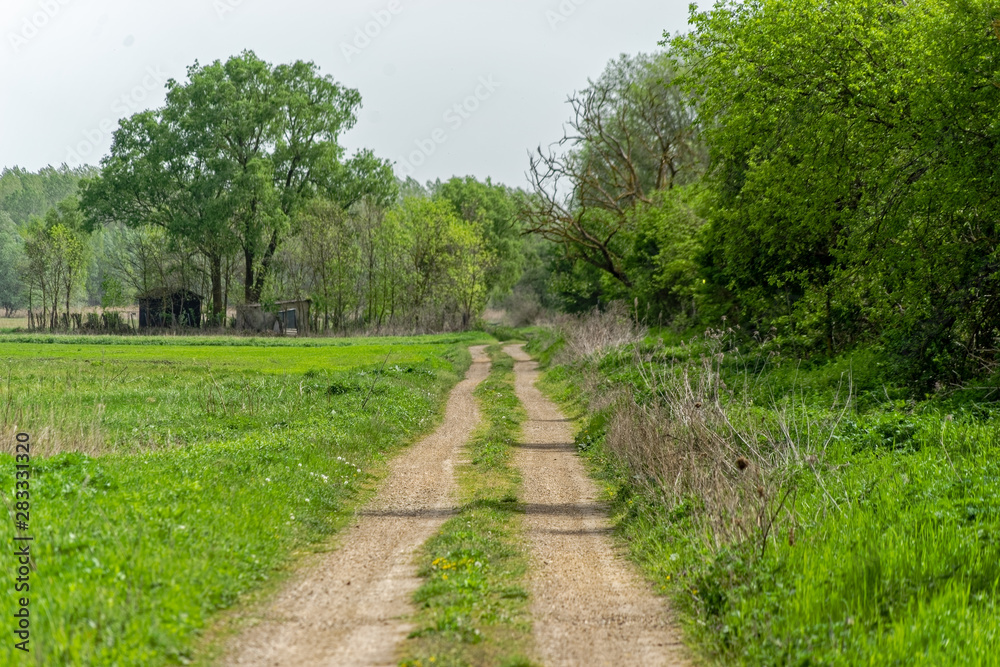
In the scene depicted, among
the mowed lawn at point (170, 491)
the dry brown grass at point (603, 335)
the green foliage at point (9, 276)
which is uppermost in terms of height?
the green foliage at point (9, 276)

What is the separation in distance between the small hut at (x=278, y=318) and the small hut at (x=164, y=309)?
5.17 m

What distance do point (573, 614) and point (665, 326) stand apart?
3083 cm

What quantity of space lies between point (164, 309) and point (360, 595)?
64.8 meters

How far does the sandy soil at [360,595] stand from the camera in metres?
5.81

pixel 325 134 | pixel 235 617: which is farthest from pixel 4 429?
pixel 325 134

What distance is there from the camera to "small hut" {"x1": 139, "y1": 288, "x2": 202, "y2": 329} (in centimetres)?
6644

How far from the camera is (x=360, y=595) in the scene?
23.8ft

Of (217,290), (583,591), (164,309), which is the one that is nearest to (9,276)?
(164,309)

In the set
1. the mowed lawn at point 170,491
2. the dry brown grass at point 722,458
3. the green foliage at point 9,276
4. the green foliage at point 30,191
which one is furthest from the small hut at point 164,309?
the green foliage at point 30,191

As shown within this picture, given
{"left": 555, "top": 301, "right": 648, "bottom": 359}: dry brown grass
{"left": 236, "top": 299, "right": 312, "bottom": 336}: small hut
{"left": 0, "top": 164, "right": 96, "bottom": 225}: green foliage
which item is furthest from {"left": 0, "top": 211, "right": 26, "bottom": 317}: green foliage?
{"left": 555, "top": 301, "right": 648, "bottom": 359}: dry brown grass

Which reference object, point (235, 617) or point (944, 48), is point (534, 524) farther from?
point (944, 48)

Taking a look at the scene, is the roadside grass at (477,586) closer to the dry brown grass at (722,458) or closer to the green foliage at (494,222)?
the dry brown grass at (722,458)

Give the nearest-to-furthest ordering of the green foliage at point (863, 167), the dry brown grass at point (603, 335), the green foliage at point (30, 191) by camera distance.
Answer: the green foliage at point (863, 167) → the dry brown grass at point (603, 335) → the green foliage at point (30, 191)

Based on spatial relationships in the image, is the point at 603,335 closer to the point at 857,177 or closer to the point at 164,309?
the point at 857,177
